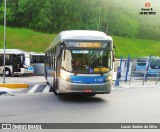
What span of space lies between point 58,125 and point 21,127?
1084 millimetres

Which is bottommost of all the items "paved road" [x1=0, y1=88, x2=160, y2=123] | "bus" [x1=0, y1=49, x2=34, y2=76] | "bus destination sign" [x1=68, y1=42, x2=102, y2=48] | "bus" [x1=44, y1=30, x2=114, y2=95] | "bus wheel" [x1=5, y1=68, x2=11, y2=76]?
"bus wheel" [x1=5, y1=68, x2=11, y2=76]

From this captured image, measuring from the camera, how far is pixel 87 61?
17484mm

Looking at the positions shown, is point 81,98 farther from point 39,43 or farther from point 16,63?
point 39,43

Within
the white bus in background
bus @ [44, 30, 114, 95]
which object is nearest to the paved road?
bus @ [44, 30, 114, 95]

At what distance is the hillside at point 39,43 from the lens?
64.5m

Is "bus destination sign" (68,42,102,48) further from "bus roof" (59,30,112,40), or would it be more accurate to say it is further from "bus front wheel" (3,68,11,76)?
"bus front wheel" (3,68,11,76)

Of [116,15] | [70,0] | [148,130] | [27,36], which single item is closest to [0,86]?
[148,130]

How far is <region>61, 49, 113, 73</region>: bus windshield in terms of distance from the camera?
1748cm

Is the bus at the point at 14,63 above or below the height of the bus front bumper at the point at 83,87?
below

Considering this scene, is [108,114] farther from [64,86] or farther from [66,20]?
[66,20]

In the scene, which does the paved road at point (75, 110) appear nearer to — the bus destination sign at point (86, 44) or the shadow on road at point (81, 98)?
the shadow on road at point (81, 98)

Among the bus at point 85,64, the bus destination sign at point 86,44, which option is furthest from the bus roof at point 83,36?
the bus destination sign at point 86,44

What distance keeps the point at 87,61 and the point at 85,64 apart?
0.15 m

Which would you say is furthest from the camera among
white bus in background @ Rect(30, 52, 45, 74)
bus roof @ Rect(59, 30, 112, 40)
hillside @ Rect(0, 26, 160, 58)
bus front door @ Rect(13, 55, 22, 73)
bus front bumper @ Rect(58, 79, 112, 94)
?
hillside @ Rect(0, 26, 160, 58)
